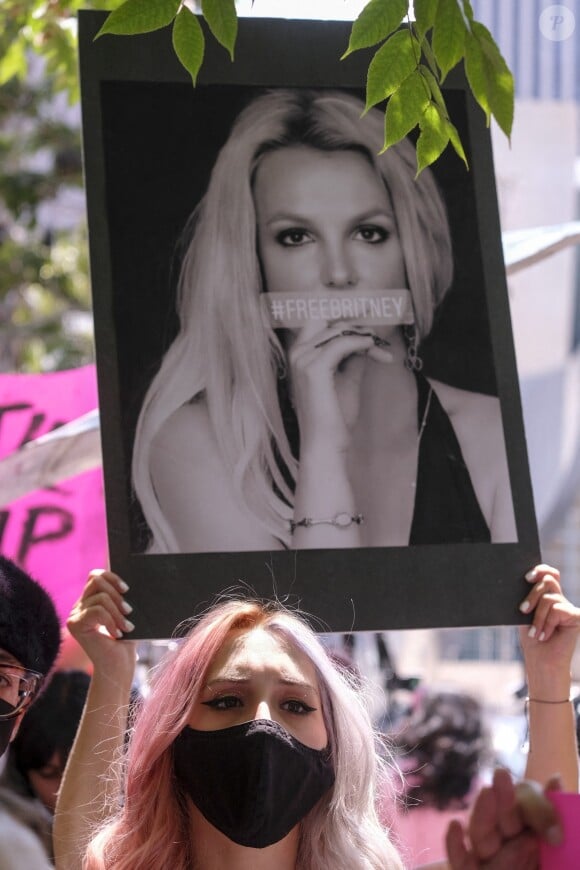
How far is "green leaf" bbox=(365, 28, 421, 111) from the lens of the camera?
91.4 inches

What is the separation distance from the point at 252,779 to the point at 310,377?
0.90 m

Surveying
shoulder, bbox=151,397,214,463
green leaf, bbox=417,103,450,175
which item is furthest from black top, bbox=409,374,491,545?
green leaf, bbox=417,103,450,175

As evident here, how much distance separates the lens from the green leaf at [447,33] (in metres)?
2.32

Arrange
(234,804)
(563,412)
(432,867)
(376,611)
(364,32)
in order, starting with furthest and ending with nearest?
(563,412), (432,867), (376,611), (234,804), (364,32)

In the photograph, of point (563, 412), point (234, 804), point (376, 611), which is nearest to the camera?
point (234, 804)

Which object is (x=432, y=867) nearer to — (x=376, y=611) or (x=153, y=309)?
(x=376, y=611)

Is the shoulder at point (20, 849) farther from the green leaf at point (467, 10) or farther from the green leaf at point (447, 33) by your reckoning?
the green leaf at point (467, 10)

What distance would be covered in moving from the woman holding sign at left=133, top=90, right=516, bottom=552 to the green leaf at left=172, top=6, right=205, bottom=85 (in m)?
0.59

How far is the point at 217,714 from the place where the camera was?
251 centimetres

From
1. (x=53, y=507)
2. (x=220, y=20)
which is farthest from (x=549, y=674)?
(x=53, y=507)

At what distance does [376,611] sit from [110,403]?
0.72 m

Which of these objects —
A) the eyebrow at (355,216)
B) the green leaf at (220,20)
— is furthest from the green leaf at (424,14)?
the eyebrow at (355,216)

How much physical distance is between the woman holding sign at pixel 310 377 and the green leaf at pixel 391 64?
63 cm

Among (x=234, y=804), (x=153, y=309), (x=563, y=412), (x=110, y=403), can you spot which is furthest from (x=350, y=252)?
(x=563, y=412)
